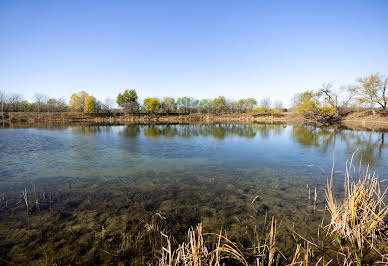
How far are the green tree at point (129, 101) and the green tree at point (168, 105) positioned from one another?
561 inches

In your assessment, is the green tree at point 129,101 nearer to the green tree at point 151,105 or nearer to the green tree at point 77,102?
the green tree at point 151,105

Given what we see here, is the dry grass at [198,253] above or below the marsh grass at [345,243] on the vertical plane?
above

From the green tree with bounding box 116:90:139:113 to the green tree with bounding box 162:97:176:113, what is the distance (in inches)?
561

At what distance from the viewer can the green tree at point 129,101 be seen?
250ft

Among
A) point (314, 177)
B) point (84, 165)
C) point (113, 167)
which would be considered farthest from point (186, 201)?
point (84, 165)

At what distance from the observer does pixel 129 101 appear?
256 feet

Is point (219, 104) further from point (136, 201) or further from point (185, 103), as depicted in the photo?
point (136, 201)

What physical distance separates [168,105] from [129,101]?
64.5 feet

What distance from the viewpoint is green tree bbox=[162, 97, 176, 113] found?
286 feet

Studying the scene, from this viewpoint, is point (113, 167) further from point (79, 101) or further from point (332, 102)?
point (79, 101)

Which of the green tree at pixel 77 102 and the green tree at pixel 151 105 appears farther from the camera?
the green tree at pixel 151 105

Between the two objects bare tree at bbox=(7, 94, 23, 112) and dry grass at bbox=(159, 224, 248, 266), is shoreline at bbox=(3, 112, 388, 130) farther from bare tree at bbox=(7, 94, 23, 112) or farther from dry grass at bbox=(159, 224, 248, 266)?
dry grass at bbox=(159, 224, 248, 266)

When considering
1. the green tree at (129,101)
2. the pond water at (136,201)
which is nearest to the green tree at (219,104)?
the green tree at (129,101)

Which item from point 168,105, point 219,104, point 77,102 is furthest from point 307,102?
point 77,102
